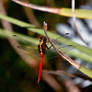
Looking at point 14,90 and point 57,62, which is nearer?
point 57,62

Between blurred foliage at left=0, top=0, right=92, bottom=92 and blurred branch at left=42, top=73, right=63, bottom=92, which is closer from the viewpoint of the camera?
blurred branch at left=42, top=73, right=63, bottom=92

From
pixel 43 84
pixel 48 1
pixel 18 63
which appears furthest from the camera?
pixel 18 63

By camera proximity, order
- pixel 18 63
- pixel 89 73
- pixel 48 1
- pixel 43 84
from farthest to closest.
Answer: pixel 18 63 < pixel 43 84 < pixel 48 1 < pixel 89 73

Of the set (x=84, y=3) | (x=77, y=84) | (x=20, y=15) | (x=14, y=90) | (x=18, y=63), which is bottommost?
(x=14, y=90)

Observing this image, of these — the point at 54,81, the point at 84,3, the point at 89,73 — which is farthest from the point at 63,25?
the point at 89,73

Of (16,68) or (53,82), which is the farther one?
(16,68)

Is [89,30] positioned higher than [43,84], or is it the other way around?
[89,30]

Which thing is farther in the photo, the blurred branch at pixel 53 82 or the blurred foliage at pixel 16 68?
the blurred foliage at pixel 16 68

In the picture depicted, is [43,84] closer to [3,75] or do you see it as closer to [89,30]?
[3,75]

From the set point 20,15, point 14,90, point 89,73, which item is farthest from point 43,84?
point 89,73
